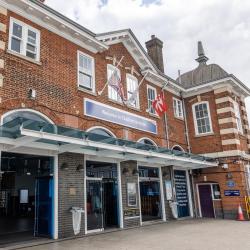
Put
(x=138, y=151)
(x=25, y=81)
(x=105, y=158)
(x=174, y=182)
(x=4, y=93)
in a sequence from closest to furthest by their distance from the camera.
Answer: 1. (x=4, y=93)
2. (x=25, y=81)
3. (x=138, y=151)
4. (x=105, y=158)
5. (x=174, y=182)

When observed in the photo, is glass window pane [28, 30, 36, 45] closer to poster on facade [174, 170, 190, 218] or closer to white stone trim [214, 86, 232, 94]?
poster on facade [174, 170, 190, 218]

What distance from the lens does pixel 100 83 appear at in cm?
1341

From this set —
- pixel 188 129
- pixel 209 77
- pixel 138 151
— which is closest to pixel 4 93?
pixel 138 151

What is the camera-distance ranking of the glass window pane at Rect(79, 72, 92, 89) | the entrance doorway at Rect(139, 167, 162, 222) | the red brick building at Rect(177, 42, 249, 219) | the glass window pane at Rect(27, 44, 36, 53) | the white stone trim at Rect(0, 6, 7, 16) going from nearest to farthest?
the white stone trim at Rect(0, 6, 7, 16), the glass window pane at Rect(27, 44, 36, 53), the glass window pane at Rect(79, 72, 92, 89), the entrance doorway at Rect(139, 167, 162, 222), the red brick building at Rect(177, 42, 249, 219)

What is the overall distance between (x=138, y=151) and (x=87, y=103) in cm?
297

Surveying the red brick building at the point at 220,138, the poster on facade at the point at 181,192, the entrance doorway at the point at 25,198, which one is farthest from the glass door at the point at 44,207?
the red brick building at the point at 220,138

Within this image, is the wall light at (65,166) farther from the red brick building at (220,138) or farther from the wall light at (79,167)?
the red brick building at (220,138)

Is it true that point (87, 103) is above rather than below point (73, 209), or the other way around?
above

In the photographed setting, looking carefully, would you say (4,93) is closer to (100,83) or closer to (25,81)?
(25,81)

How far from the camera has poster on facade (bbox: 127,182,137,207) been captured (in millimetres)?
13395

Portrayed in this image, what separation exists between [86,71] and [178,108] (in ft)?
28.7

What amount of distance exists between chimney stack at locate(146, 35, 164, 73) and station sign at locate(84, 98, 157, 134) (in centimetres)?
572

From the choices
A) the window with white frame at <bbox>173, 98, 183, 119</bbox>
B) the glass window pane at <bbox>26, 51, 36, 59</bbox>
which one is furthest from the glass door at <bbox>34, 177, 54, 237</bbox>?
the window with white frame at <bbox>173, 98, 183, 119</bbox>

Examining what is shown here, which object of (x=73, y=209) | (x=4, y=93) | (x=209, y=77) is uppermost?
(x=209, y=77)
